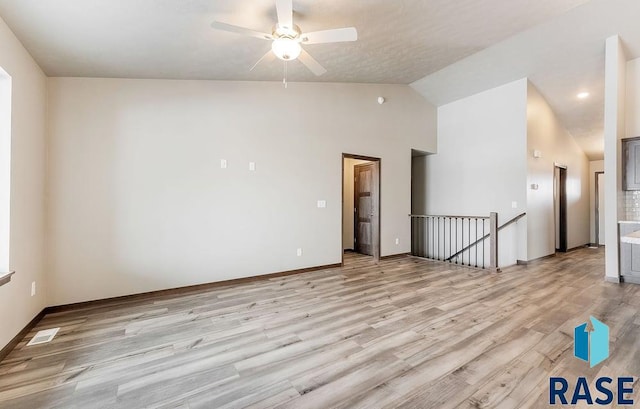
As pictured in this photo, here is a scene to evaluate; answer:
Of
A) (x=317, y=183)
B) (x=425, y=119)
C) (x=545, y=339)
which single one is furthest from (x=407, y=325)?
(x=425, y=119)

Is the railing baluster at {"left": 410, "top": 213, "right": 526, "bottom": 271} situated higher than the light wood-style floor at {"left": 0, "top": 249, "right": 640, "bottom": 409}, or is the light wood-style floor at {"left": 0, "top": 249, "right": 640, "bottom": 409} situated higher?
the railing baluster at {"left": 410, "top": 213, "right": 526, "bottom": 271}

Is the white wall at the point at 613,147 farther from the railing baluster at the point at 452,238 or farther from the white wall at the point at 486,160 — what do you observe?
the railing baluster at the point at 452,238

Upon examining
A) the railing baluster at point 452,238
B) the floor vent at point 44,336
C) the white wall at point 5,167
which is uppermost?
the white wall at point 5,167

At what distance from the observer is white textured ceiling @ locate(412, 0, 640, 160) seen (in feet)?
12.2

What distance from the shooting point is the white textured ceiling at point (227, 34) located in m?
2.34

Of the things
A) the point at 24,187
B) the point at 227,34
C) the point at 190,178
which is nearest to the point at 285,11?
the point at 227,34

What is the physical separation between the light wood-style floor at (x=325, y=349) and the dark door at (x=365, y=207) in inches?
90.0

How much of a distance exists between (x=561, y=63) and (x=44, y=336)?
7.64 meters

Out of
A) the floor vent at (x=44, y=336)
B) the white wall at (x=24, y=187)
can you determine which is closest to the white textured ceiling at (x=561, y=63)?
the white wall at (x=24, y=187)

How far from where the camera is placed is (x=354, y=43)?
3.49 meters

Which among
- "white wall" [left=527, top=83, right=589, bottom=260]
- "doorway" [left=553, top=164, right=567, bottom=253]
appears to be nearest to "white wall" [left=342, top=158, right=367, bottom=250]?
"white wall" [left=527, top=83, right=589, bottom=260]

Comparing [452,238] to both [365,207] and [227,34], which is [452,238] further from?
[227,34]

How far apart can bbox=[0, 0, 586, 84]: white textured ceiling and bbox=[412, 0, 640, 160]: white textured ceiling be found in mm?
476

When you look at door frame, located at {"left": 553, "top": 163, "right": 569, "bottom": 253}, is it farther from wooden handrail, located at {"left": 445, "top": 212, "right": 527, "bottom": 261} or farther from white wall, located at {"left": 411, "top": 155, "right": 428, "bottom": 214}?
white wall, located at {"left": 411, "top": 155, "right": 428, "bottom": 214}
